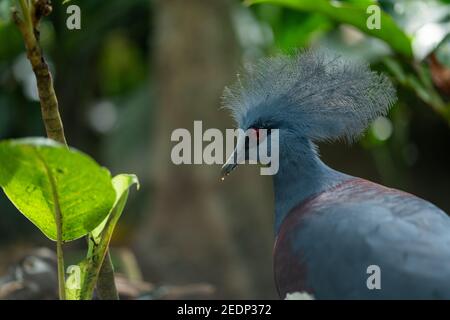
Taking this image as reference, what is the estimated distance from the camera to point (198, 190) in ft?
11.3

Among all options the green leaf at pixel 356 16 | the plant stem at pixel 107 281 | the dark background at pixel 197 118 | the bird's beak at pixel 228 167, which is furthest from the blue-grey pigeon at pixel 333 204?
the dark background at pixel 197 118

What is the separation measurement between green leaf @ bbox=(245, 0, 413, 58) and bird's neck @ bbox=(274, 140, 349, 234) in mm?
659

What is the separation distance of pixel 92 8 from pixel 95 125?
84cm

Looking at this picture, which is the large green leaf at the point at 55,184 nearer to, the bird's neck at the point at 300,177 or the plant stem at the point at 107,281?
the plant stem at the point at 107,281

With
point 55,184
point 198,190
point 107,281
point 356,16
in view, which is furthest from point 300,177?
point 198,190

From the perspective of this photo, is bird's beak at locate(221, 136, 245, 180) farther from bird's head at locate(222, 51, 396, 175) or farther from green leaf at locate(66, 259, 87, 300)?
green leaf at locate(66, 259, 87, 300)

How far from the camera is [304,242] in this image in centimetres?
144

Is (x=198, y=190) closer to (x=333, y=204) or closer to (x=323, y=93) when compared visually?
(x=323, y=93)

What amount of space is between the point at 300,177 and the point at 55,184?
2.13ft

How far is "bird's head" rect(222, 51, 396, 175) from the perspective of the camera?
1604 millimetres

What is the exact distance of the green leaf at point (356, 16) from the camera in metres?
2.17

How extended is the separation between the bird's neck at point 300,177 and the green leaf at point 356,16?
2.16 ft
